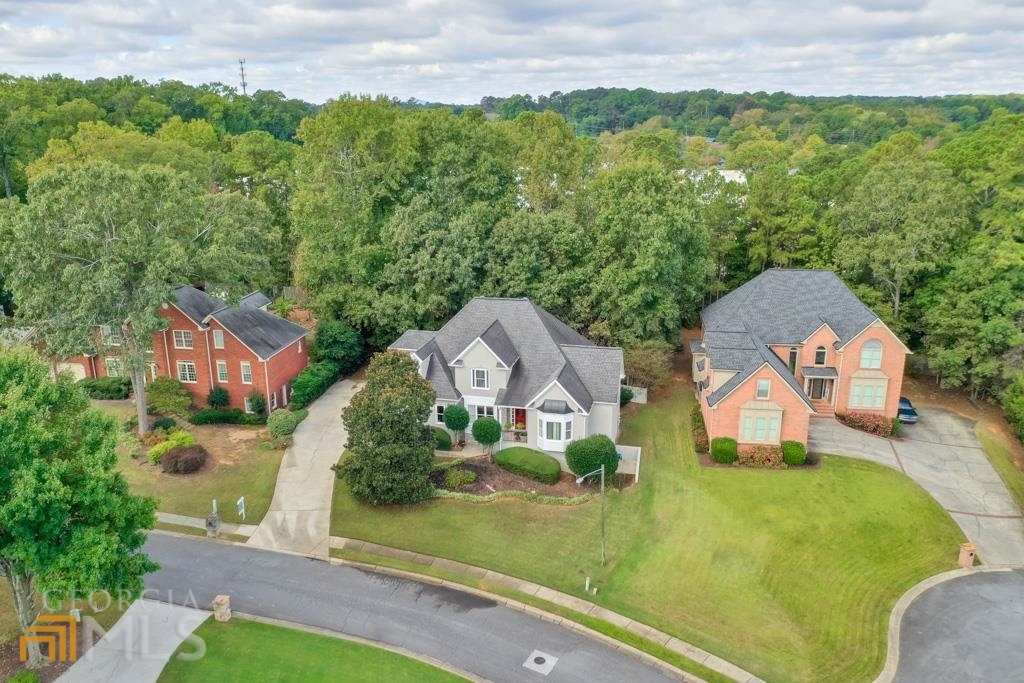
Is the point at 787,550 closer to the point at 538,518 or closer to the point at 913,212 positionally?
the point at 538,518

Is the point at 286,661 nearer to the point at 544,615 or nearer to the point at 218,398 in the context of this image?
the point at 544,615

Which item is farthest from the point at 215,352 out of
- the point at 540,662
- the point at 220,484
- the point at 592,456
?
the point at 540,662

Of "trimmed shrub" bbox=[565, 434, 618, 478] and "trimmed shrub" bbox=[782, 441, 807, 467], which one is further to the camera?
"trimmed shrub" bbox=[782, 441, 807, 467]

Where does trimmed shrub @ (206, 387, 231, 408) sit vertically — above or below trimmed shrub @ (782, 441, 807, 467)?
above

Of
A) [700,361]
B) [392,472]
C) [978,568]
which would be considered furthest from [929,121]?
[392,472]

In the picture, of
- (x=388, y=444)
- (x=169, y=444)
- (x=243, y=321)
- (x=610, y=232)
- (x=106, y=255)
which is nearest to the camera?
(x=388, y=444)

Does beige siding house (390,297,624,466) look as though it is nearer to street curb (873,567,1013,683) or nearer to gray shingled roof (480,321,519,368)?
gray shingled roof (480,321,519,368)

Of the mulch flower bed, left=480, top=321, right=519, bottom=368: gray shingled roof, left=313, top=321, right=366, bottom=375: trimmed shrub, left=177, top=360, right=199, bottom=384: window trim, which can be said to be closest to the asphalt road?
the mulch flower bed
